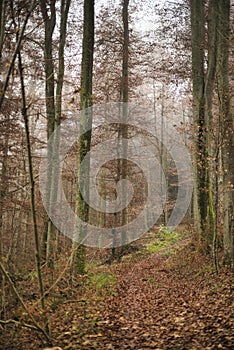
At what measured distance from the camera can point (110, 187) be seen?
17.8 m

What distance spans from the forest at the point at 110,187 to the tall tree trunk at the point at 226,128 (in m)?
0.03

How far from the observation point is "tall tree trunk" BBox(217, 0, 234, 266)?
348 inches

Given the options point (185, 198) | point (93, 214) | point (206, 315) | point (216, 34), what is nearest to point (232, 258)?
point (206, 315)

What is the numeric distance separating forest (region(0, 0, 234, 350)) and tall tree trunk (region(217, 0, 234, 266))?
0.10 feet

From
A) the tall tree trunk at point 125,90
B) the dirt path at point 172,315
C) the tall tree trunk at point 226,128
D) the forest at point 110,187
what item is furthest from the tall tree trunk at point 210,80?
the tall tree trunk at point 125,90

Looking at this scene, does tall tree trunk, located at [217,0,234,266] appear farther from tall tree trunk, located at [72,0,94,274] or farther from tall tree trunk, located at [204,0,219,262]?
tall tree trunk, located at [72,0,94,274]

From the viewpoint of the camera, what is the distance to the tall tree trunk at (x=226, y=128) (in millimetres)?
8836

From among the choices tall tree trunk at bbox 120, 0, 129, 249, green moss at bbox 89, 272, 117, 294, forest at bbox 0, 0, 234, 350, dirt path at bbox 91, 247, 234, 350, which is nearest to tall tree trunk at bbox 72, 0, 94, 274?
forest at bbox 0, 0, 234, 350

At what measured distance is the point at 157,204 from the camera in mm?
29734

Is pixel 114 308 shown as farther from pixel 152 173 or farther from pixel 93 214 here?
pixel 152 173

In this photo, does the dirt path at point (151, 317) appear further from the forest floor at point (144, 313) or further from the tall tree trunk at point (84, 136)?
the tall tree trunk at point (84, 136)

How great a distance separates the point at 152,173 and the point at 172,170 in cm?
216

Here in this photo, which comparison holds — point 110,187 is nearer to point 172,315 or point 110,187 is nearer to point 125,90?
point 125,90

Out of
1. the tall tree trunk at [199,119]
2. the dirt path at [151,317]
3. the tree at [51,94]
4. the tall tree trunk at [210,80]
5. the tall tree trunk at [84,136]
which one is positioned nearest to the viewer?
the dirt path at [151,317]
